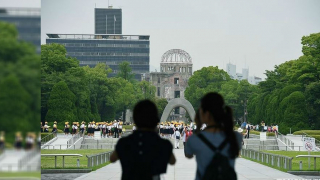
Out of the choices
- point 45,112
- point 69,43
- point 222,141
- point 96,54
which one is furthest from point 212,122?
point 96,54

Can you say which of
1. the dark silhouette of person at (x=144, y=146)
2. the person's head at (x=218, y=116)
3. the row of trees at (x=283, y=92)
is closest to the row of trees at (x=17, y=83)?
the dark silhouette of person at (x=144, y=146)

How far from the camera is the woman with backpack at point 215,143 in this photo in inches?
348

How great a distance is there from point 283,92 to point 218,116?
42592 millimetres

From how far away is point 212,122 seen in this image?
902 cm

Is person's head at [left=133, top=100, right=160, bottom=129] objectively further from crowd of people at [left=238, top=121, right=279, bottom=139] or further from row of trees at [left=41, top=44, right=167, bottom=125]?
crowd of people at [left=238, top=121, right=279, bottom=139]

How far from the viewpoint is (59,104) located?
98.9 ft

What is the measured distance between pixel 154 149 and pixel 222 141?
747 millimetres

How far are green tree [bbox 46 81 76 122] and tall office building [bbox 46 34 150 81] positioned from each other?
13134 centimetres

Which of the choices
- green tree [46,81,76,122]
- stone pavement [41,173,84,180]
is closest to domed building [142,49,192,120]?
green tree [46,81,76,122]

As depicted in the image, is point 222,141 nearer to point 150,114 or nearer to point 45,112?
point 150,114

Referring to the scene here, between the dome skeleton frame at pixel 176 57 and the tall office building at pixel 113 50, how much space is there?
27787mm

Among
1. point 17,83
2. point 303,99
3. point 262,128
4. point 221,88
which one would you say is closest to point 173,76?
point 221,88

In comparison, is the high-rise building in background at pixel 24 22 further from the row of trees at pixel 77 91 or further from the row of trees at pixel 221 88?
the row of trees at pixel 221 88

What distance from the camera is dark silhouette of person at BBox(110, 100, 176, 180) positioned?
8.86m
